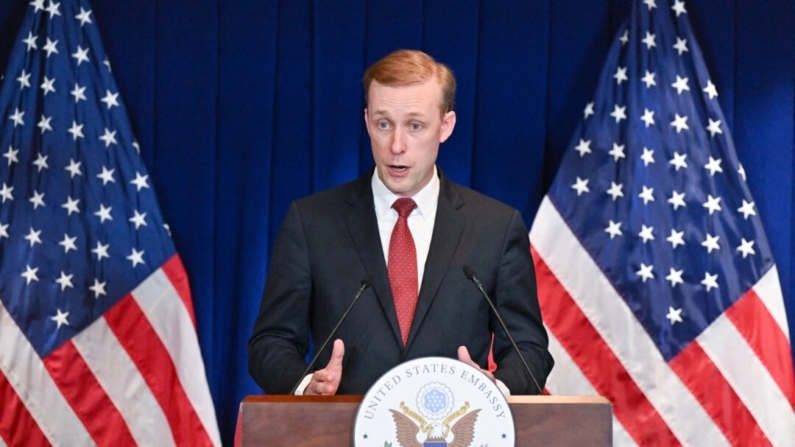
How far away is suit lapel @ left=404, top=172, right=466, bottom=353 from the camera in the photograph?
84.7 inches

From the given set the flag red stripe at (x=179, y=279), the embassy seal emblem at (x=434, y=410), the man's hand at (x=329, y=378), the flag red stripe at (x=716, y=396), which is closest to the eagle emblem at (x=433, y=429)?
the embassy seal emblem at (x=434, y=410)

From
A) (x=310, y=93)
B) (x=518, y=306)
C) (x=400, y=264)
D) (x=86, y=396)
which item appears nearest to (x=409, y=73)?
(x=400, y=264)

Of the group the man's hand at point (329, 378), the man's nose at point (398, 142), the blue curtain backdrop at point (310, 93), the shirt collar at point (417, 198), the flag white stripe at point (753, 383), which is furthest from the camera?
the blue curtain backdrop at point (310, 93)

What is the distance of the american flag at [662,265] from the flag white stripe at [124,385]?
5.16 feet

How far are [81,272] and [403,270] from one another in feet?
6.79

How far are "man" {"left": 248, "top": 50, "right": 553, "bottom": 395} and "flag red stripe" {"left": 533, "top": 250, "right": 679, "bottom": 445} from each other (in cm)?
152

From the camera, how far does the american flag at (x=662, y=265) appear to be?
3.73 meters

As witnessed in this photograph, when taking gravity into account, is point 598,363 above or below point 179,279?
below

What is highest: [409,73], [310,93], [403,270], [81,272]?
[409,73]

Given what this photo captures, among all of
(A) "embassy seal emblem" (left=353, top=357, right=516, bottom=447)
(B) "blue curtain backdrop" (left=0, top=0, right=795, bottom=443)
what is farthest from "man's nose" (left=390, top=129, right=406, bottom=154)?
(B) "blue curtain backdrop" (left=0, top=0, right=795, bottom=443)

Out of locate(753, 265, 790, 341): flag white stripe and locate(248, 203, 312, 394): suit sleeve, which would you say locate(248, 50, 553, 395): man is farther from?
locate(753, 265, 790, 341): flag white stripe

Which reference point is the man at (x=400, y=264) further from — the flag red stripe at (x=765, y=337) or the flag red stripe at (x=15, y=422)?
the flag red stripe at (x=15, y=422)

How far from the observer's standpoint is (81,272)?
3.86m

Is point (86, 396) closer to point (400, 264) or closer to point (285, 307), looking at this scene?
point (285, 307)
